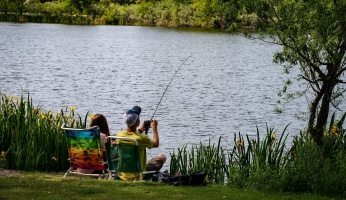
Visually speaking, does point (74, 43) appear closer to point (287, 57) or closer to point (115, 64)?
point (115, 64)

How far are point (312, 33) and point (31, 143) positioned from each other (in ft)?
14.7

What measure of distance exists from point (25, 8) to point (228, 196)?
3943 inches

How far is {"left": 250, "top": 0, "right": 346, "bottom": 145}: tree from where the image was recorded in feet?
32.0

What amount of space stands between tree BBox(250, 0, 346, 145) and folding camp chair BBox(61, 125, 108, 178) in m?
3.05

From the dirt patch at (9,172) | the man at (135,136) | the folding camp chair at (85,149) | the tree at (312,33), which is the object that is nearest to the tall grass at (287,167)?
the tree at (312,33)

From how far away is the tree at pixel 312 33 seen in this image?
384 inches

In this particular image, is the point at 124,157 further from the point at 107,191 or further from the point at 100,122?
the point at 100,122

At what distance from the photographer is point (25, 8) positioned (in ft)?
343

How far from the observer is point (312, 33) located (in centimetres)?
1006

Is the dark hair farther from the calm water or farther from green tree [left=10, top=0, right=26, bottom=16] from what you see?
green tree [left=10, top=0, right=26, bottom=16]

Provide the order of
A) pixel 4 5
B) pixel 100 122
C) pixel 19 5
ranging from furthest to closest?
1. pixel 19 5
2. pixel 4 5
3. pixel 100 122

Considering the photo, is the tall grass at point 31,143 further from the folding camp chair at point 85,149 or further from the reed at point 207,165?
the reed at point 207,165

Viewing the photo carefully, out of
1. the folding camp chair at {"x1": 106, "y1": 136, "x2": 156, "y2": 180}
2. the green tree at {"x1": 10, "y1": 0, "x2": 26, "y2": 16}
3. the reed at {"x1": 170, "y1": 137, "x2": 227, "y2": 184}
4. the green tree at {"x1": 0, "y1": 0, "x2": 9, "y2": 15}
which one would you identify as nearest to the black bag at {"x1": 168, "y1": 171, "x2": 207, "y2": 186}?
the folding camp chair at {"x1": 106, "y1": 136, "x2": 156, "y2": 180}

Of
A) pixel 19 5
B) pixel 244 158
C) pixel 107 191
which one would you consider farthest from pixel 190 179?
pixel 19 5
